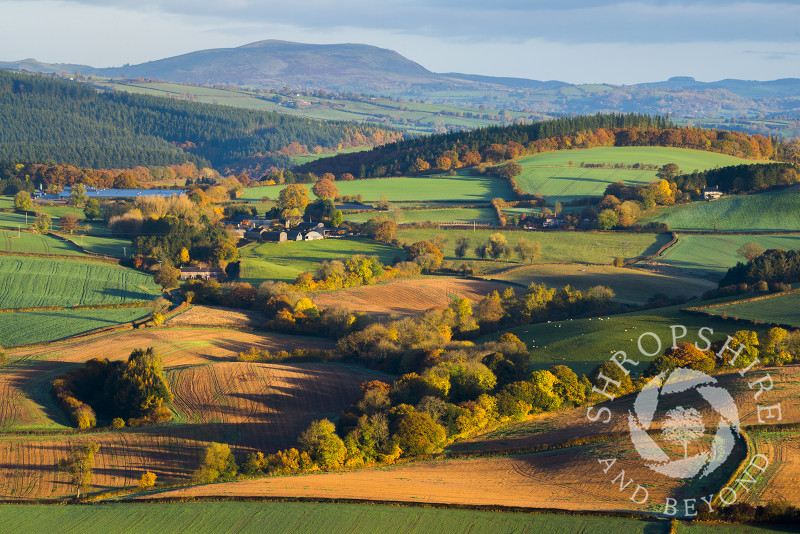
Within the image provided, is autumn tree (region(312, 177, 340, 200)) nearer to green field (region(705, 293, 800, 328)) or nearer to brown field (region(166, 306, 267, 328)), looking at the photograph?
brown field (region(166, 306, 267, 328))

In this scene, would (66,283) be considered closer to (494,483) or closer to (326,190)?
(494,483)

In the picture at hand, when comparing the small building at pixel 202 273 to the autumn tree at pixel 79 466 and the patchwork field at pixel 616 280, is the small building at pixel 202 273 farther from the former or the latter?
the autumn tree at pixel 79 466

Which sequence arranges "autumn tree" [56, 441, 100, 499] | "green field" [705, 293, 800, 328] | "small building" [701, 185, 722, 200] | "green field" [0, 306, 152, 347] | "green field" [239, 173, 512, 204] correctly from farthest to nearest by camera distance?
"green field" [239, 173, 512, 204] < "small building" [701, 185, 722, 200] < "green field" [0, 306, 152, 347] < "green field" [705, 293, 800, 328] < "autumn tree" [56, 441, 100, 499]

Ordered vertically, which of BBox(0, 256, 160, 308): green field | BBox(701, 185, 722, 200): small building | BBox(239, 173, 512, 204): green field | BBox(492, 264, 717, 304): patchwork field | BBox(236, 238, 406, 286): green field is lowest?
BBox(0, 256, 160, 308): green field

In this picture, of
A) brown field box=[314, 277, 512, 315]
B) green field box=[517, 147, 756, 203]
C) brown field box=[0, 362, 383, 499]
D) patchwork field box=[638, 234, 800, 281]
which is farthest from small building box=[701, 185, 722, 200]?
brown field box=[0, 362, 383, 499]

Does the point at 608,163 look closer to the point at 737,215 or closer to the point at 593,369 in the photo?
the point at 737,215

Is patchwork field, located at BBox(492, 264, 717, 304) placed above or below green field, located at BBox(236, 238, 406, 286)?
above

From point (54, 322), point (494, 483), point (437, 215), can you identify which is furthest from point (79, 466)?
point (437, 215)
